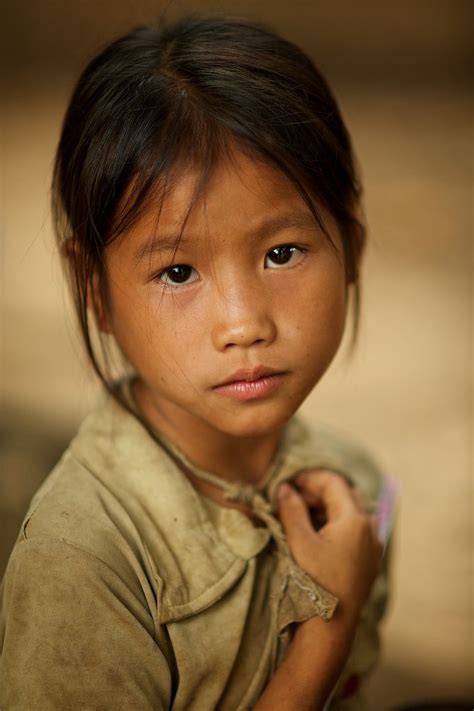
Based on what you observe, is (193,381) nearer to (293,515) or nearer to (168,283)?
(168,283)

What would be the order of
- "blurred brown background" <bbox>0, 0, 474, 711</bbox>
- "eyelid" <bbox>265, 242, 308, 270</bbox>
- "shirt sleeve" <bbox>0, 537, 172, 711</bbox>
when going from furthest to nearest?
1. "blurred brown background" <bbox>0, 0, 474, 711</bbox>
2. "eyelid" <bbox>265, 242, 308, 270</bbox>
3. "shirt sleeve" <bbox>0, 537, 172, 711</bbox>

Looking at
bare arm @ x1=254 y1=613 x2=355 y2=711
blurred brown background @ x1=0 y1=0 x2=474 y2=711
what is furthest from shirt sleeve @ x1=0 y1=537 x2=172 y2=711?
blurred brown background @ x1=0 y1=0 x2=474 y2=711

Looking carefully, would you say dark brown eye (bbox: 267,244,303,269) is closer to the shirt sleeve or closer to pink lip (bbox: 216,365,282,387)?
pink lip (bbox: 216,365,282,387)

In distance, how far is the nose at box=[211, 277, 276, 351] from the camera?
105 cm

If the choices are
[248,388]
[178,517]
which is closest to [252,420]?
[248,388]

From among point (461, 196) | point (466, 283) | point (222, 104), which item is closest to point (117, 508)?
point (222, 104)

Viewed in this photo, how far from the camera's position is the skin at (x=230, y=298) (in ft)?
3.44

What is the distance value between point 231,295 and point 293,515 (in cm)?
36

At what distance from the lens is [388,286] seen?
141 inches

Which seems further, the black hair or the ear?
the ear

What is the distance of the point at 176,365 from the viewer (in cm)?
110

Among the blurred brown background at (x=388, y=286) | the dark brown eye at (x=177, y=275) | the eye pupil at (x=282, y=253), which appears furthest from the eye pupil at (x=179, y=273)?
the blurred brown background at (x=388, y=286)

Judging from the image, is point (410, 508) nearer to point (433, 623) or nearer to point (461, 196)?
point (433, 623)

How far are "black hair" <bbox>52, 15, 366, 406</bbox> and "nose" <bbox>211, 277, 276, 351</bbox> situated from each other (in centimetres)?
12
